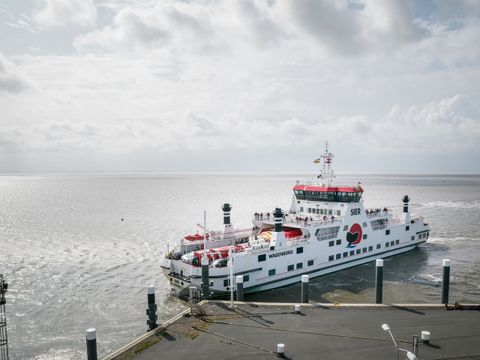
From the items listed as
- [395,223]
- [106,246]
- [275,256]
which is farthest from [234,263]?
[106,246]

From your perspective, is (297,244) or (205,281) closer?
(205,281)

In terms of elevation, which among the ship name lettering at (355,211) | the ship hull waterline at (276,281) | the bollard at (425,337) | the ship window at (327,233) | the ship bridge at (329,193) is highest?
the ship bridge at (329,193)

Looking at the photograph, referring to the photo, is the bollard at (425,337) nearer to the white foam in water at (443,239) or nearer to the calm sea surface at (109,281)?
the calm sea surface at (109,281)

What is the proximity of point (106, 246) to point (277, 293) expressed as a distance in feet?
104

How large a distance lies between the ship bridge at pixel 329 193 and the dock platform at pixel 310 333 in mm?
18080

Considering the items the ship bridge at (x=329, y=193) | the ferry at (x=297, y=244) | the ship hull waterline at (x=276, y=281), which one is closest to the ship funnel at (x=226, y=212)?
the ferry at (x=297, y=244)

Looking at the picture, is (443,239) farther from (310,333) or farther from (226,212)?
(310,333)

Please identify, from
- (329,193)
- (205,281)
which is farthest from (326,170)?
(205,281)

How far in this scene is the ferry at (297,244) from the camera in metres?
29.4

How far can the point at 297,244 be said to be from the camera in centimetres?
3372

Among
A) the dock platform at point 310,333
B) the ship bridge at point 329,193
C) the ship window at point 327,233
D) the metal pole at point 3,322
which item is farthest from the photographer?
the ship bridge at point 329,193

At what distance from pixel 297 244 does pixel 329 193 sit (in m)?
8.96

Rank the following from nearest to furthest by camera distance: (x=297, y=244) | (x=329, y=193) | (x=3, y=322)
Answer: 1. (x=3, y=322)
2. (x=297, y=244)
3. (x=329, y=193)

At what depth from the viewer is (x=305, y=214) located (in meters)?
42.2
